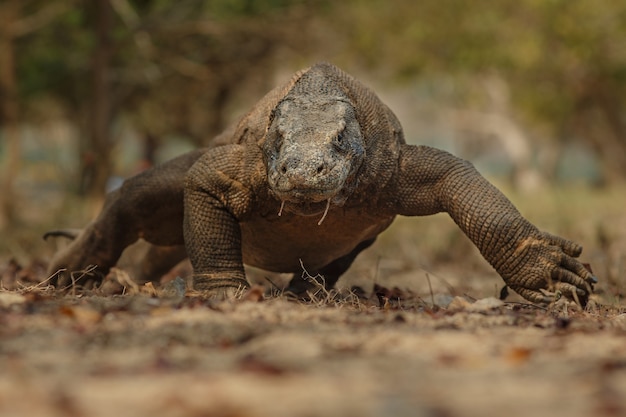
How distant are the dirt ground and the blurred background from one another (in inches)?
147

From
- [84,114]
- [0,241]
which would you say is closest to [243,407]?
[0,241]

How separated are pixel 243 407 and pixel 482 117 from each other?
1545 inches

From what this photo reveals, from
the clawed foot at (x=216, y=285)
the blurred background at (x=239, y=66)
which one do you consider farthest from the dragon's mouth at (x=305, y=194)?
the blurred background at (x=239, y=66)

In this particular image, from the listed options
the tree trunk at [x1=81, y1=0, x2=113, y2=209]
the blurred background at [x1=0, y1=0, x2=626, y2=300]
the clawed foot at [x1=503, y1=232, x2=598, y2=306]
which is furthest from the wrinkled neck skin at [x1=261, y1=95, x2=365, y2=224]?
the tree trunk at [x1=81, y1=0, x2=113, y2=209]

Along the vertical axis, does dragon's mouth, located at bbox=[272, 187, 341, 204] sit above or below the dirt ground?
above

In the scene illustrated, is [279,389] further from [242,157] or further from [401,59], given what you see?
[401,59]

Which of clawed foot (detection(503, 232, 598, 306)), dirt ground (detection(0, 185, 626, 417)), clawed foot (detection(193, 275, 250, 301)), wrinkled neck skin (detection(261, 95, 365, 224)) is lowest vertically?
clawed foot (detection(193, 275, 250, 301))

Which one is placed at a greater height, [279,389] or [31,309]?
[279,389]

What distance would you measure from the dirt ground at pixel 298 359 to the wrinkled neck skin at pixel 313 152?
0.44 metres

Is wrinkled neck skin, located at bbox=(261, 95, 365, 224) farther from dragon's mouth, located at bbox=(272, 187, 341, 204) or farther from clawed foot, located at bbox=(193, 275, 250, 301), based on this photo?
clawed foot, located at bbox=(193, 275, 250, 301)

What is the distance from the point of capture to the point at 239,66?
65.1 ft

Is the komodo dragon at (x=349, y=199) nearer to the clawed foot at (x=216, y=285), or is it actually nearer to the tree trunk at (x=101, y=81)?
the clawed foot at (x=216, y=285)

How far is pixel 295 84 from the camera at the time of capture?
15.9 ft

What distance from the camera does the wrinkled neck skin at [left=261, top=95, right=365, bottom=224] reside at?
4086 millimetres
